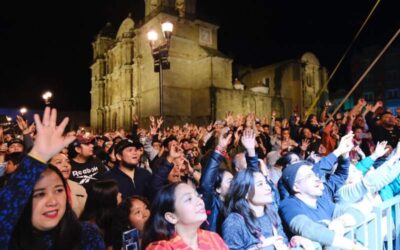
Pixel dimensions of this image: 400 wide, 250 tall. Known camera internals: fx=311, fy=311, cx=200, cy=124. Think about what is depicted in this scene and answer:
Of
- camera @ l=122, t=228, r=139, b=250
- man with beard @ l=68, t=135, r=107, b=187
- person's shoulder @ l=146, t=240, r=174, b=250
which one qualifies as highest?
man with beard @ l=68, t=135, r=107, b=187

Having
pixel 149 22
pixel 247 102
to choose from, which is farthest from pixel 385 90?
pixel 149 22

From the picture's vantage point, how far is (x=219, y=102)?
123ft

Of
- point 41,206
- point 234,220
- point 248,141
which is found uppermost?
point 248,141

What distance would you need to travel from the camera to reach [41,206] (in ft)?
6.69

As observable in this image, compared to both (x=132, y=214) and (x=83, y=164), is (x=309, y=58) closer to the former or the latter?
(x=83, y=164)

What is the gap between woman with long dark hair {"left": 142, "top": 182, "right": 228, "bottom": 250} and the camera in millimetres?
2738

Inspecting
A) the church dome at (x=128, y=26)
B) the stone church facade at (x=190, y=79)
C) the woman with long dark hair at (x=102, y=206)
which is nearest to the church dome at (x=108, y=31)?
the stone church facade at (x=190, y=79)

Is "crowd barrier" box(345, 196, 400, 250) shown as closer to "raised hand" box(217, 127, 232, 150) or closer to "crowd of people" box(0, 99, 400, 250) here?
"crowd of people" box(0, 99, 400, 250)

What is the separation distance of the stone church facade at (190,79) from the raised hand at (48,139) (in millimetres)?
31866

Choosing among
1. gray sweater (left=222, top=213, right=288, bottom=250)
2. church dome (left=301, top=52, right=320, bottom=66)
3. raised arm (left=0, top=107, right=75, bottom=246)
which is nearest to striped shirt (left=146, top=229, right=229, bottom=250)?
gray sweater (left=222, top=213, right=288, bottom=250)

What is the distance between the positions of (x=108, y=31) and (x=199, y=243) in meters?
61.5

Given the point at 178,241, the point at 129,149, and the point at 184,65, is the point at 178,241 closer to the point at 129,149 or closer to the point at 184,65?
the point at 129,149

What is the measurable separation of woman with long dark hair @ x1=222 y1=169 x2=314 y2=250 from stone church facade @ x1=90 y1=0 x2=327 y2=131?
31.2 meters

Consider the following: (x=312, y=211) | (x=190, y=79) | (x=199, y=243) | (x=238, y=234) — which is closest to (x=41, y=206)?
(x=199, y=243)
